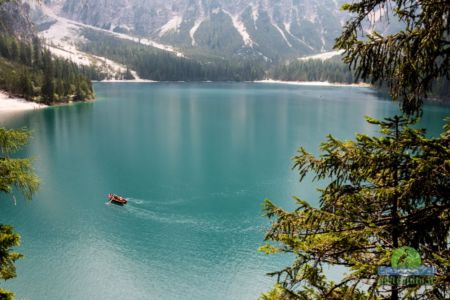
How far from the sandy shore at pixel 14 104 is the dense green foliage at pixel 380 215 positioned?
142 m

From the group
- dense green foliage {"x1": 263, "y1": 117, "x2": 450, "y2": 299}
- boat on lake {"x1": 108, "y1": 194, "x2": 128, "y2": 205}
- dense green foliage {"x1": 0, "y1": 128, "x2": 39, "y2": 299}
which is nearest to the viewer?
dense green foliage {"x1": 263, "y1": 117, "x2": 450, "y2": 299}

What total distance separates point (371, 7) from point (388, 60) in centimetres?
107

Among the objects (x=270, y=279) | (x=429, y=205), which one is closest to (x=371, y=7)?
(x=429, y=205)

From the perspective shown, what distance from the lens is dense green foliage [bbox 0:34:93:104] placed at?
141 m

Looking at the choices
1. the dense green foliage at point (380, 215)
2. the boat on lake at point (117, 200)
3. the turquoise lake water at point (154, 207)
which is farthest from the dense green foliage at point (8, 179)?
the boat on lake at point (117, 200)

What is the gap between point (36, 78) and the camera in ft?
478

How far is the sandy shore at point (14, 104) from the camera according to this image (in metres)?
130

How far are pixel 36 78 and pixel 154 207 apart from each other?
394 ft

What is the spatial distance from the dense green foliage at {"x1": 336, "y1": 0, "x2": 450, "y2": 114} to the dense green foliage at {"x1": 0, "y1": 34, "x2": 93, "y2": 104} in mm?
153170

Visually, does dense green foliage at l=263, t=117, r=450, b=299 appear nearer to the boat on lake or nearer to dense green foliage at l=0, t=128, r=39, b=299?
dense green foliage at l=0, t=128, r=39, b=299

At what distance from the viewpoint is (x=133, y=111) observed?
451 ft

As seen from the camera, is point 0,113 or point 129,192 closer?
point 129,192

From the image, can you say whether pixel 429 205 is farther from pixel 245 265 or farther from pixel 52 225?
pixel 52 225

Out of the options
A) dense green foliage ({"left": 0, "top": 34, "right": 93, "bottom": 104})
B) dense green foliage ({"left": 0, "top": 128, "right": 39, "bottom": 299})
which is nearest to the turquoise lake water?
dense green foliage ({"left": 0, "top": 128, "right": 39, "bottom": 299})
